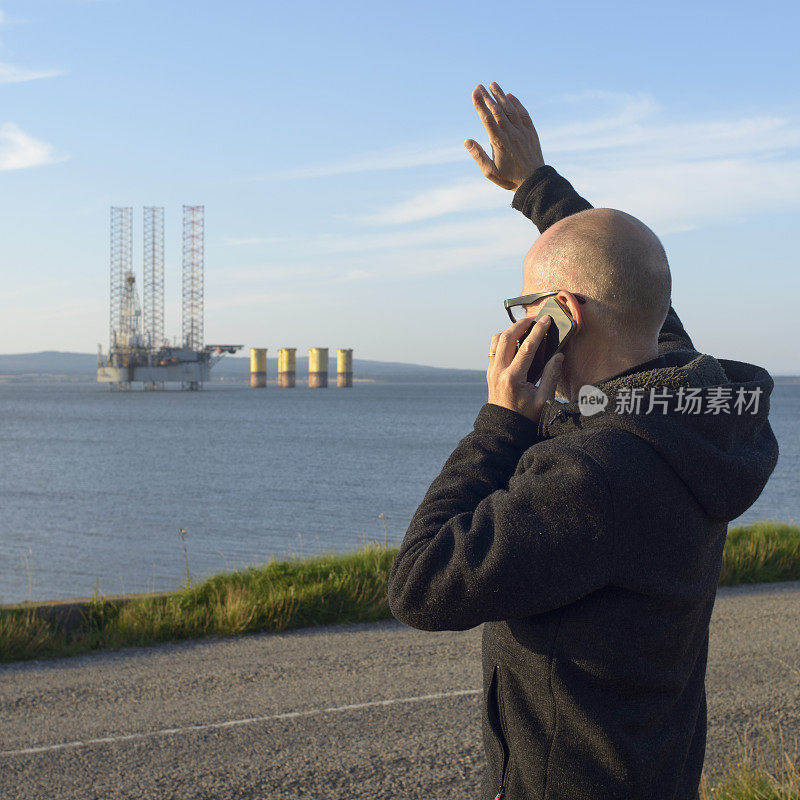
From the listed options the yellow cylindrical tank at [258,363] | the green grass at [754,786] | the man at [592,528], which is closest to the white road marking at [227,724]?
the green grass at [754,786]

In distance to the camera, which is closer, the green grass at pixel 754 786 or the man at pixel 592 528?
the man at pixel 592 528

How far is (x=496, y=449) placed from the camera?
4.87 ft

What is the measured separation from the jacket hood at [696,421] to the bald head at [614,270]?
9cm

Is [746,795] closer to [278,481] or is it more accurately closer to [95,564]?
[95,564]

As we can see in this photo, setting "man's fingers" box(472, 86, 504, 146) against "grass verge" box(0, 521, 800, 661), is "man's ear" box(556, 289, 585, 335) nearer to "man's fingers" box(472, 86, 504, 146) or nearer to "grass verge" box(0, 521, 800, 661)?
"man's fingers" box(472, 86, 504, 146)

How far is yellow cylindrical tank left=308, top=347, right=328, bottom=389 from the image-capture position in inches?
7500

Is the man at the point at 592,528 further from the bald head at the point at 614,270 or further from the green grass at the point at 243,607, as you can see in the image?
the green grass at the point at 243,607

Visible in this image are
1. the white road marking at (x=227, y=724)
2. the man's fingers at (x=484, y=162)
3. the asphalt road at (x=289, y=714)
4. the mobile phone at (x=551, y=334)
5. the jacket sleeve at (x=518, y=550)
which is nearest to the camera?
the jacket sleeve at (x=518, y=550)

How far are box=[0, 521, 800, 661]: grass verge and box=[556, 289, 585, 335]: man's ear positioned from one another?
5.58 meters

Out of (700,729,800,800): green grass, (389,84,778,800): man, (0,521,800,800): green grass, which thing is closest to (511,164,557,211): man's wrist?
(389,84,778,800): man

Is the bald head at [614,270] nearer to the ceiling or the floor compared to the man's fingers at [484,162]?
nearer to the floor

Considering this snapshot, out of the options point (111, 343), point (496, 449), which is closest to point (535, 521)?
point (496, 449)

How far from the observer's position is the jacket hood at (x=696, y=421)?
1357mm

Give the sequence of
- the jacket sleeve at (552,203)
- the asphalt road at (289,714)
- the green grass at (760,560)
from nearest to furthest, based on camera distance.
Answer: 1. the jacket sleeve at (552,203)
2. the asphalt road at (289,714)
3. the green grass at (760,560)
